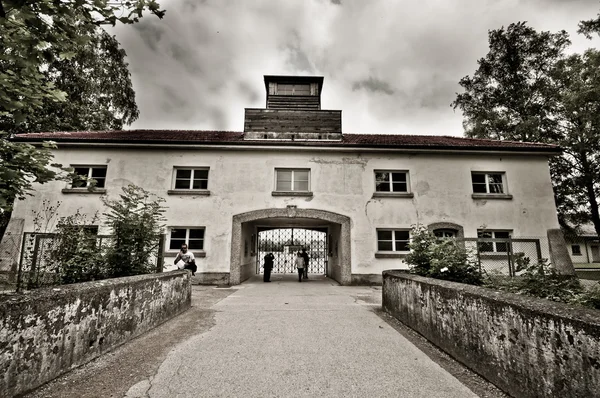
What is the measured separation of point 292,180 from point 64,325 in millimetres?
11226

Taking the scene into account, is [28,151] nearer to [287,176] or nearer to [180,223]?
[180,223]

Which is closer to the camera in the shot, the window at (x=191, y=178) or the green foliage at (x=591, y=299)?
the green foliage at (x=591, y=299)

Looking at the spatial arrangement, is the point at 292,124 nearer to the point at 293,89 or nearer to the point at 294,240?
the point at 293,89

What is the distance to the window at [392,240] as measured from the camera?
13.5m

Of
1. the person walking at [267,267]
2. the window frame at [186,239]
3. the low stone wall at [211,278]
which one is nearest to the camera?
the low stone wall at [211,278]

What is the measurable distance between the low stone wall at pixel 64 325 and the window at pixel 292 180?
29.8ft

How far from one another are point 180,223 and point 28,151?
8009mm

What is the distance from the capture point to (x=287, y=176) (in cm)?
1428

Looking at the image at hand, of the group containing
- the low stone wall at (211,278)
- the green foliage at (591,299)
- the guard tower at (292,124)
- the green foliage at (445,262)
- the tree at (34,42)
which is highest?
the guard tower at (292,124)

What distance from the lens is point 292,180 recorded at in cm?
1416

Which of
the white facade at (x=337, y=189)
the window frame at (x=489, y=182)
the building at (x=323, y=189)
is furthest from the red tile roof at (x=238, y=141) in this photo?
the window frame at (x=489, y=182)

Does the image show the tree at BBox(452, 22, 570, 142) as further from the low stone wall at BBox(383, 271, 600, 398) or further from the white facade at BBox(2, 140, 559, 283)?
the low stone wall at BBox(383, 271, 600, 398)

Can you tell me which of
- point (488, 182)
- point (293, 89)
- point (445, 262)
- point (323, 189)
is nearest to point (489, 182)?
point (488, 182)

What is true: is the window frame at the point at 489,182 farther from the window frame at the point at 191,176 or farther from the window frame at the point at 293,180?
the window frame at the point at 191,176
